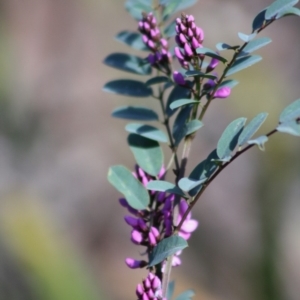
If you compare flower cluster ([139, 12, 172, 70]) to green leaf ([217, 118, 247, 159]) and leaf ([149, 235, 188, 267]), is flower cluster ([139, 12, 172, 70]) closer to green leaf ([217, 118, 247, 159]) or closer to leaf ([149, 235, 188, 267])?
green leaf ([217, 118, 247, 159])

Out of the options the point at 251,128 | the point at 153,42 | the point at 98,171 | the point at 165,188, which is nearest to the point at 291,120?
the point at 251,128

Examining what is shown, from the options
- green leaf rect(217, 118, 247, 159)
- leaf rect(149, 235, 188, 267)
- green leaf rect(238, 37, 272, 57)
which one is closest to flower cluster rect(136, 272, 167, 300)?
leaf rect(149, 235, 188, 267)

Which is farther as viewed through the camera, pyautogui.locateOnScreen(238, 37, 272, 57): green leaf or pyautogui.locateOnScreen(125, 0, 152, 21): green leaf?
pyautogui.locateOnScreen(125, 0, 152, 21): green leaf

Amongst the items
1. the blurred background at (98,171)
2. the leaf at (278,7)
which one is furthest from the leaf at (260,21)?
the blurred background at (98,171)

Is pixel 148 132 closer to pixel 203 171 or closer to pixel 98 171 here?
pixel 203 171

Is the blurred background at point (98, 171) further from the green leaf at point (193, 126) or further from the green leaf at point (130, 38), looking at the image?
the green leaf at point (193, 126)
